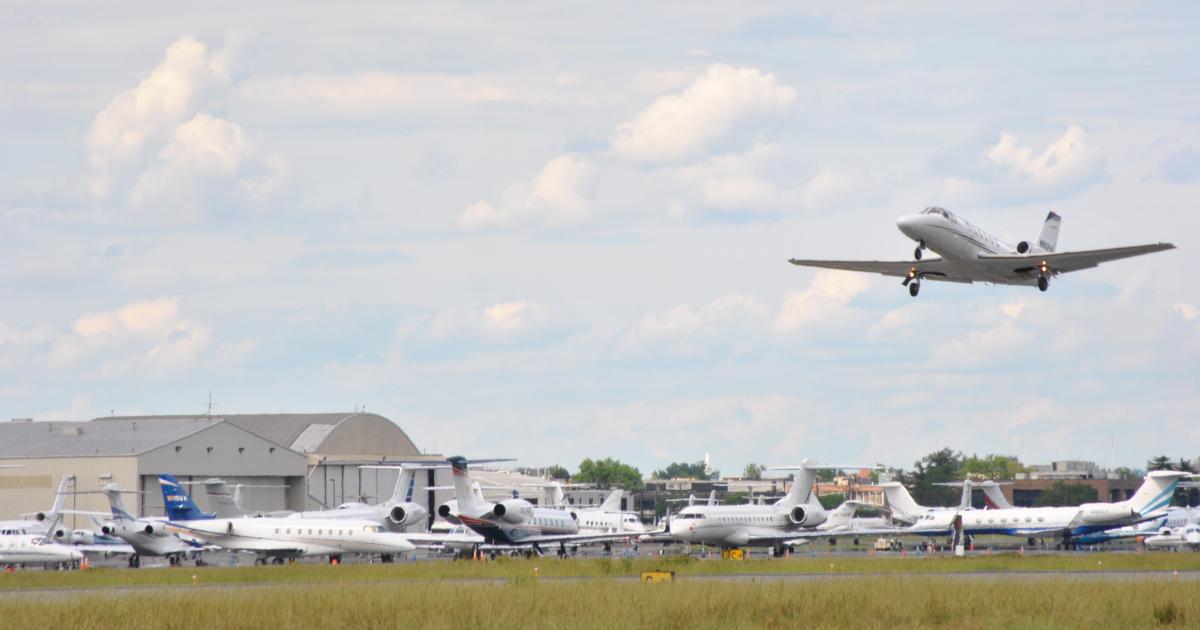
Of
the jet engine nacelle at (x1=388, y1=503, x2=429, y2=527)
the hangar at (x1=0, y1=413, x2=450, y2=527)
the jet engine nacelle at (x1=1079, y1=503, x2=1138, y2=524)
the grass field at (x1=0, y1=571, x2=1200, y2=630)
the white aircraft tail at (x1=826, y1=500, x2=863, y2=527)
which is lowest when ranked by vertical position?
the grass field at (x1=0, y1=571, x2=1200, y2=630)

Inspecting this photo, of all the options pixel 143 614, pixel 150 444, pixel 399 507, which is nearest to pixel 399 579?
pixel 143 614

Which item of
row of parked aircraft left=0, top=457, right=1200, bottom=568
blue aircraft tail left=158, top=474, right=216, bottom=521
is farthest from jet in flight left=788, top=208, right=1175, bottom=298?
blue aircraft tail left=158, top=474, right=216, bottom=521

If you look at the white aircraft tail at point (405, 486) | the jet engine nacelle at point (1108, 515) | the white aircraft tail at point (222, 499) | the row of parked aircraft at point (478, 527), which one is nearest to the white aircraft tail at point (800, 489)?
the row of parked aircraft at point (478, 527)

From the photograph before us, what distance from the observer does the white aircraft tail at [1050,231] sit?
176 feet

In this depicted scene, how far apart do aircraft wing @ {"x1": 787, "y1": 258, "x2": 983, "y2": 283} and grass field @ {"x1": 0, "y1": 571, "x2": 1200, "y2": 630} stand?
10.4 metres

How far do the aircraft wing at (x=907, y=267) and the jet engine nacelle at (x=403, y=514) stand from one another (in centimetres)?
4220

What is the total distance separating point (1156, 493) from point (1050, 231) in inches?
1605

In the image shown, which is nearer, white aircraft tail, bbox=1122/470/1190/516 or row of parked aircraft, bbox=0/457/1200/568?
row of parked aircraft, bbox=0/457/1200/568

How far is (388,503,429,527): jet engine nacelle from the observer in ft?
278

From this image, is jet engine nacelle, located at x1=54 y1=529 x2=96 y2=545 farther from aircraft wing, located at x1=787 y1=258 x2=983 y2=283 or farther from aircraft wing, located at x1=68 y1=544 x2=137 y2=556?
aircraft wing, located at x1=787 y1=258 x2=983 y2=283

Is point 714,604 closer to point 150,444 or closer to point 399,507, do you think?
point 399,507

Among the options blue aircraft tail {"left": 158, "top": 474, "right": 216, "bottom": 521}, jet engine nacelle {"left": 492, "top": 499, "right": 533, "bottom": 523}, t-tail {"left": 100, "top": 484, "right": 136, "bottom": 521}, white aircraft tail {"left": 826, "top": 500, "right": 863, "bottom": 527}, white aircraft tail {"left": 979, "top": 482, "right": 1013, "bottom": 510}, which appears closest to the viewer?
t-tail {"left": 100, "top": 484, "right": 136, "bottom": 521}

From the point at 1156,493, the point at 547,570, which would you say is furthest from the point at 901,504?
the point at 547,570

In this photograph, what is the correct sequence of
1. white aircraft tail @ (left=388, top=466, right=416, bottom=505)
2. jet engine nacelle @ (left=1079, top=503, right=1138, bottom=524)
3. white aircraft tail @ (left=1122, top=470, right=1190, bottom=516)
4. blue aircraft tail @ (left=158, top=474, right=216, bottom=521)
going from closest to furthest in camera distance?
blue aircraft tail @ (left=158, top=474, right=216, bottom=521) → jet engine nacelle @ (left=1079, top=503, right=1138, bottom=524) → white aircraft tail @ (left=1122, top=470, right=1190, bottom=516) → white aircraft tail @ (left=388, top=466, right=416, bottom=505)
